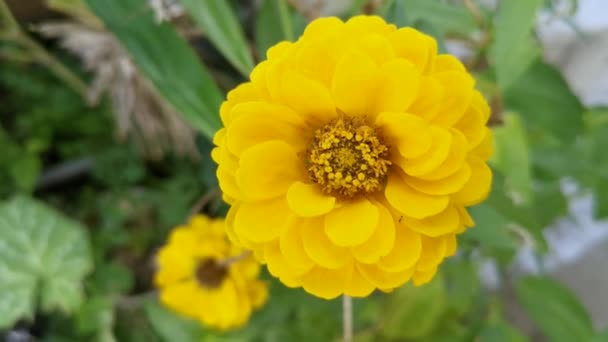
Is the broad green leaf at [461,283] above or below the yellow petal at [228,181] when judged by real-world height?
below

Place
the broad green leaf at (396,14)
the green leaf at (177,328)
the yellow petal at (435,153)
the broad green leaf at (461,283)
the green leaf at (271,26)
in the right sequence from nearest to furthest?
the yellow petal at (435,153) < the broad green leaf at (396,14) < the green leaf at (271,26) < the green leaf at (177,328) < the broad green leaf at (461,283)

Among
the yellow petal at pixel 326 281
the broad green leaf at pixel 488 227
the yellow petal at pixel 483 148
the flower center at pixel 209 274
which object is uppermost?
the yellow petal at pixel 483 148

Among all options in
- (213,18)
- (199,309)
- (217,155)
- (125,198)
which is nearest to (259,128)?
(217,155)

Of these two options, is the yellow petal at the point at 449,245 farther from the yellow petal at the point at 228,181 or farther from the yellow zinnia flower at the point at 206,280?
the yellow zinnia flower at the point at 206,280

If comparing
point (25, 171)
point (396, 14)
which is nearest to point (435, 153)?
point (396, 14)

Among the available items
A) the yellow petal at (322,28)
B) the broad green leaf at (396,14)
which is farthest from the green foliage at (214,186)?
the yellow petal at (322,28)
